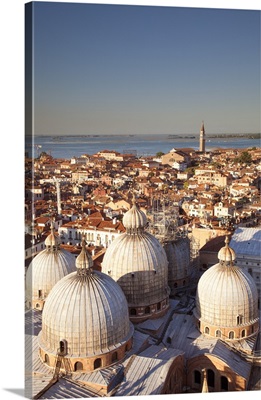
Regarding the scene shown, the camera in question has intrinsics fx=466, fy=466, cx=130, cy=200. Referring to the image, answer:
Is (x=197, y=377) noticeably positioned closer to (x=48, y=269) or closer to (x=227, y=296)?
(x=227, y=296)

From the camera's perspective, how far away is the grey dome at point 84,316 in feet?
13.8

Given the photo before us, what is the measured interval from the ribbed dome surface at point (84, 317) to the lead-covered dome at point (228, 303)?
1167 millimetres

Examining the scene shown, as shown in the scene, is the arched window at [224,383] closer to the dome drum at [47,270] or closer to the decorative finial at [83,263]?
the decorative finial at [83,263]

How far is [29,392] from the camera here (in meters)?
3.68

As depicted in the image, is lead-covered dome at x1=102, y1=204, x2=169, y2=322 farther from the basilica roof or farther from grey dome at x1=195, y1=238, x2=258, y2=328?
grey dome at x1=195, y1=238, x2=258, y2=328

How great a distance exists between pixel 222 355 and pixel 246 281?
0.86 metres

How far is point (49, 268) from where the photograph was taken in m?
5.46

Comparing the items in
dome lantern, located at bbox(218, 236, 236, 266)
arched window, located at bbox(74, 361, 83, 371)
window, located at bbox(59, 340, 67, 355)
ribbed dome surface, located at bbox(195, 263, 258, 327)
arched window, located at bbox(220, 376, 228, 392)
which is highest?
dome lantern, located at bbox(218, 236, 236, 266)

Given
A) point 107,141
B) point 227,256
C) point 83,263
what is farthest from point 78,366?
point 107,141

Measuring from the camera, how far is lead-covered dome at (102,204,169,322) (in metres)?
5.31

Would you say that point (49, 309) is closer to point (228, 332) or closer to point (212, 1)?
point (228, 332)

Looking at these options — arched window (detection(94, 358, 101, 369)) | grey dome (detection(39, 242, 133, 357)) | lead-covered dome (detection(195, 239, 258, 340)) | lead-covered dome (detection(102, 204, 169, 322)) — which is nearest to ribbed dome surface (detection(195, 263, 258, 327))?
lead-covered dome (detection(195, 239, 258, 340))

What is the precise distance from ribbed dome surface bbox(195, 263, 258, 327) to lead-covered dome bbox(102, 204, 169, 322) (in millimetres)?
540
